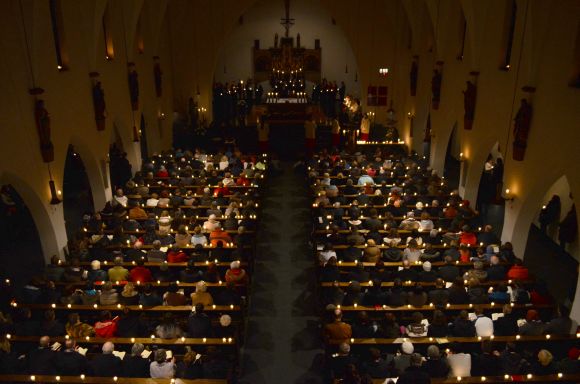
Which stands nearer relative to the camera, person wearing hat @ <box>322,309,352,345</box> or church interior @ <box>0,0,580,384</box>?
church interior @ <box>0,0,580,384</box>

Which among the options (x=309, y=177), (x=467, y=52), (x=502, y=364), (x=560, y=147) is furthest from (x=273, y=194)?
(x=502, y=364)

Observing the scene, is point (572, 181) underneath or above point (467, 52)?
underneath

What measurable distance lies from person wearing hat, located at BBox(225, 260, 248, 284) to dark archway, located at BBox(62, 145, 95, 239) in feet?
21.2

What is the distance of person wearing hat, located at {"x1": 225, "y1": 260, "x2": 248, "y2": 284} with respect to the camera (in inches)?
432

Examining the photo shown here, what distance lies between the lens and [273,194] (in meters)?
18.0

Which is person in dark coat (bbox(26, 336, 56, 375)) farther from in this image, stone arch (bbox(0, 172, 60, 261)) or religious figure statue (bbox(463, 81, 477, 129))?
religious figure statue (bbox(463, 81, 477, 129))

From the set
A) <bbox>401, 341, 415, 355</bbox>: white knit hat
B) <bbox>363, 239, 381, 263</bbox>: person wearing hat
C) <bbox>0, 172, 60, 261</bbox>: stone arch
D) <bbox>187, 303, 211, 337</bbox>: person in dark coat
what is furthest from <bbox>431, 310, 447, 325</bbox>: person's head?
<bbox>0, 172, 60, 261</bbox>: stone arch

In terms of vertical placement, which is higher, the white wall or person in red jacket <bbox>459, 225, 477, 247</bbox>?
the white wall

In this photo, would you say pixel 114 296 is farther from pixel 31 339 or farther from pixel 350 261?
pixel 350 261

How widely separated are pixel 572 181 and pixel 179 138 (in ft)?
60.0

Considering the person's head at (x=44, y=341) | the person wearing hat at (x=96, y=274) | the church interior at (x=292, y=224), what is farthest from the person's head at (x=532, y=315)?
the person wearing hat at (x=96, y=274)

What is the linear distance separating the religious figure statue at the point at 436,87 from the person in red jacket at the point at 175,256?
1160 cm

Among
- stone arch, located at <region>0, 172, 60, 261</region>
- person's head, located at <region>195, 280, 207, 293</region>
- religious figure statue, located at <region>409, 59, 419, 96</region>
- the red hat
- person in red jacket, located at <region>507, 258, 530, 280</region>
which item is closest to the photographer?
the red hat

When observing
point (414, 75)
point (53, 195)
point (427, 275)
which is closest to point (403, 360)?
point (427, 275)
